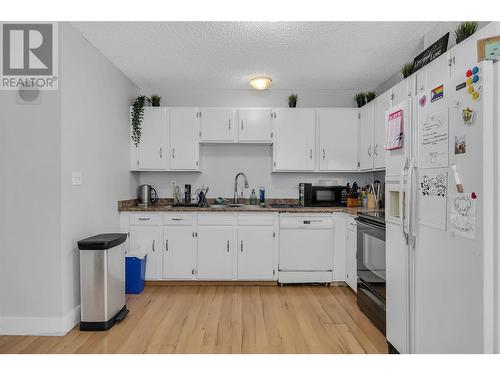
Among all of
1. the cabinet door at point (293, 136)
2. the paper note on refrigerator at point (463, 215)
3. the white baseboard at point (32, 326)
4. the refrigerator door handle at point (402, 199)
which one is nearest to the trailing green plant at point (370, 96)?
the cabinet door at point (293, 136)

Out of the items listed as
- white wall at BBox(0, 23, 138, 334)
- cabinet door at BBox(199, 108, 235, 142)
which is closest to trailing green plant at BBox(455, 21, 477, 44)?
cabinet door at BBox(199, 108, 235, 142)

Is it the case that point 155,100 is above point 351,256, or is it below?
above

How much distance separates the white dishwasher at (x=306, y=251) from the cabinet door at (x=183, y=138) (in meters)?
1.50

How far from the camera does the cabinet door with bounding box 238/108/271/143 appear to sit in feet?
13.1

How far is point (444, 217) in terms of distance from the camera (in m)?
1.54

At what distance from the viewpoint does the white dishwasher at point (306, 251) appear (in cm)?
362

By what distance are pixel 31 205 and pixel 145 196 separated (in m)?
1.69

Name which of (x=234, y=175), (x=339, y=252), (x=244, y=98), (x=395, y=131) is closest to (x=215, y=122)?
(x=244, y=98)

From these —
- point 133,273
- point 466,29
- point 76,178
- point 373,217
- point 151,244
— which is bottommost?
point 133,273

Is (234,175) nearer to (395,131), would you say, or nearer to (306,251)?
(306,251)

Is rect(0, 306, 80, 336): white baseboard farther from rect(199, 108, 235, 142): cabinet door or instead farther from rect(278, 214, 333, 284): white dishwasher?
rect(199, 108, 235, 142): cabinet door

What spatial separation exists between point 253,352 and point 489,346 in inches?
55.4

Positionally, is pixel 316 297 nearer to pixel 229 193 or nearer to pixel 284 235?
pixel 284 235

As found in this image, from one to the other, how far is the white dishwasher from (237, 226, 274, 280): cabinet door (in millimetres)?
139
